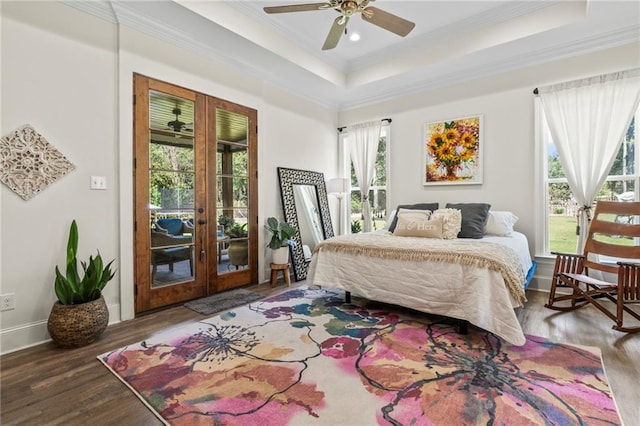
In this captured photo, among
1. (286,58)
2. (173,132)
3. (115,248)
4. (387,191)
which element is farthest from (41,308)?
(387,191)

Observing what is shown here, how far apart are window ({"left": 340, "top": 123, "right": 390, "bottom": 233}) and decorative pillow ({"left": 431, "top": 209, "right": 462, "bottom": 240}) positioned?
5.11 ft

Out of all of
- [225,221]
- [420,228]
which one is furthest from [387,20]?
[225,221]

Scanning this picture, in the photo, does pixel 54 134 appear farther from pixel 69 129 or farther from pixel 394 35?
pixel 394 35

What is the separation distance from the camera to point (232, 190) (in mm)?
3852

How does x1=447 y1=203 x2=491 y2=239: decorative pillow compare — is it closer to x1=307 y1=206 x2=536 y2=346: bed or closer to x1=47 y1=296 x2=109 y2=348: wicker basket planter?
x1=307 y1=206 x2=536 y2=346: bed

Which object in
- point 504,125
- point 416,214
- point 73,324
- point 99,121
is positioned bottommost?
point 73,324

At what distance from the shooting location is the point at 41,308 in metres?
2.45

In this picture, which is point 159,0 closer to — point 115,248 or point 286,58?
point 286,58

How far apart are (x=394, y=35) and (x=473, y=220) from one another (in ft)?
8.04

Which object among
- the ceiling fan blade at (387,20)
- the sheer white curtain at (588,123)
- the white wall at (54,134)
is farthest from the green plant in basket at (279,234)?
the sheer white curtain at (588,123)

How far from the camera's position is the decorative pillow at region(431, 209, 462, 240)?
11.0 feet

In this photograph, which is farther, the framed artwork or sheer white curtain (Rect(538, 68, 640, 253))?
the framed artwork

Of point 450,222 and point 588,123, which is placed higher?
point 588,123

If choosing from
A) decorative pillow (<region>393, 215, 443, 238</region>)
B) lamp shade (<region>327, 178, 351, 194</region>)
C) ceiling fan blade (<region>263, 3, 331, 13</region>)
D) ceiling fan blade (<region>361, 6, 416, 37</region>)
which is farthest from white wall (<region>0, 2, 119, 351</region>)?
lamp shade (<region>327, 178, 351, 194</region>)
